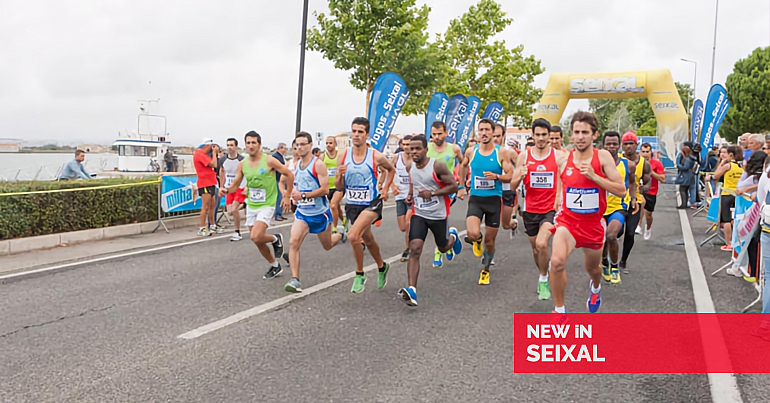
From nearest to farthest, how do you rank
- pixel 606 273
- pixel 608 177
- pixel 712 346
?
pixel 712 346, pixel 608 177, pixel 606 273

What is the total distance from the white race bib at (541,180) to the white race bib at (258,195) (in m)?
3.24

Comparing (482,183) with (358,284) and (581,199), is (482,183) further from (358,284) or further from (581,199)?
(581,199)

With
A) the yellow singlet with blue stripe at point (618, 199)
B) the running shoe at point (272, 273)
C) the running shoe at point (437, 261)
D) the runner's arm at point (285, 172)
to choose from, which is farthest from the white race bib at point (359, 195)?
the yellow singlet with blue stripe at point (618, 199)

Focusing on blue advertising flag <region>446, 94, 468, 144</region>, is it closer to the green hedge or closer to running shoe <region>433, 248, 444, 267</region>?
the green hedge

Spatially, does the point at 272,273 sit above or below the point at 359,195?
below

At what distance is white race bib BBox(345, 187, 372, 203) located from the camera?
6.73 m

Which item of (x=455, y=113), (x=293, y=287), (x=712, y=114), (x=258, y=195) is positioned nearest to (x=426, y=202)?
(x=293, y=287)

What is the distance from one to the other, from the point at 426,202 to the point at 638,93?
978 inches

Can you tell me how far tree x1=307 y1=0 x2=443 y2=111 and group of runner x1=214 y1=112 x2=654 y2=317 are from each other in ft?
43.2

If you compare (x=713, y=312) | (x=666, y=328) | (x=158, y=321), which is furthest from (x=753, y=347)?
(x=158, y=321)

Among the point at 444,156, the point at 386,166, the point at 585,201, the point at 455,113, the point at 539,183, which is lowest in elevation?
the point at 585,201

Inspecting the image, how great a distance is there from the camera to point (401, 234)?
1185 cm

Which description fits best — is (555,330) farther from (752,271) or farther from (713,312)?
(752,271)

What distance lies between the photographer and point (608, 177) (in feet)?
17.1
